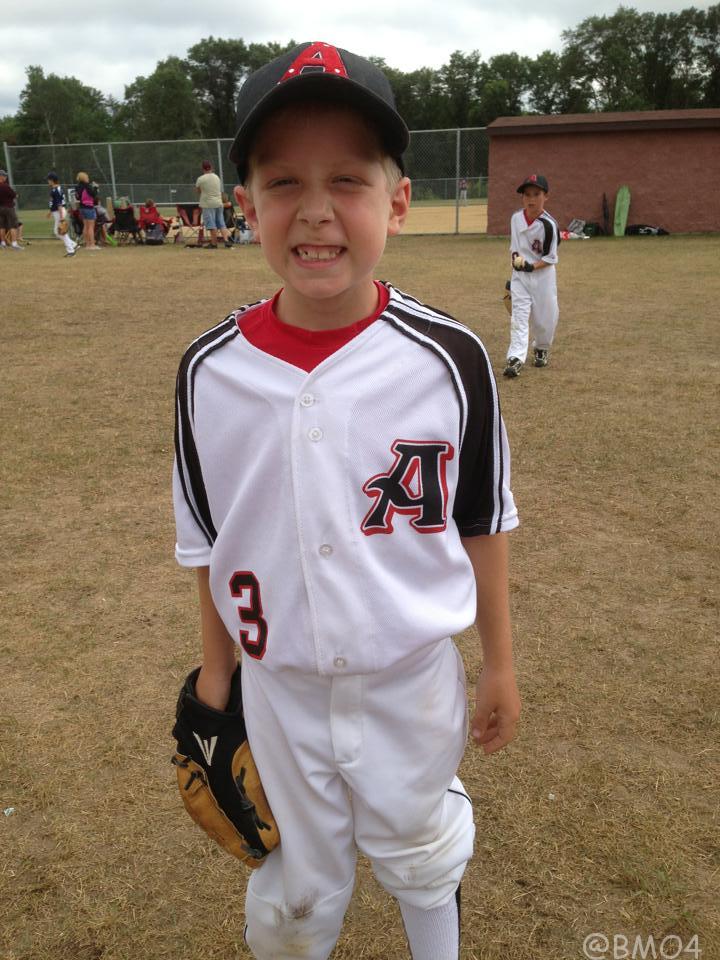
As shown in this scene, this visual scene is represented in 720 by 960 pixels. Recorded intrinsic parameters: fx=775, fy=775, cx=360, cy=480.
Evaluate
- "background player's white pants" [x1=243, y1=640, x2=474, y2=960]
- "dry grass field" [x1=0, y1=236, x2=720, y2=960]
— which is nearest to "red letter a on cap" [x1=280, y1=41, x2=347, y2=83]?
"background player's white pants" [x1=243, y1=640, x2=474, y2=960]

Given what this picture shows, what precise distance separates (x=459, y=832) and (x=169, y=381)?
5.84 meters

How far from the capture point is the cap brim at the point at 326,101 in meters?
1.18

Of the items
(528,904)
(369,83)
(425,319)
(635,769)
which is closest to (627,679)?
(635,769)

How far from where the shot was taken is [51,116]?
76.8 metres

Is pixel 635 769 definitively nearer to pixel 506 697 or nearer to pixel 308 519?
pixel 506 697

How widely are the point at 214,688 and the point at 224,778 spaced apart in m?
0.18

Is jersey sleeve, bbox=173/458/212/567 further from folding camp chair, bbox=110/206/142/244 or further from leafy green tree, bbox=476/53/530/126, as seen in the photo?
leafy green tree, bbox=476/53/530/126

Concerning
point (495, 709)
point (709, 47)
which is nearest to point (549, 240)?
point (495, 709)

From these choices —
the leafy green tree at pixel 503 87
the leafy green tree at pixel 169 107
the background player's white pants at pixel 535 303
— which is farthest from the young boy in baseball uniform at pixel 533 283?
the leafy green tree at pixel 169 107

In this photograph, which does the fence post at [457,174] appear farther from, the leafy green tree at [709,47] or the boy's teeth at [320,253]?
the leafy green tree at [709,47]

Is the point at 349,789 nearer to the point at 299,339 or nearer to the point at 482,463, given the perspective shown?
the point at 482,463

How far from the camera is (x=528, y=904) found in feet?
6.84

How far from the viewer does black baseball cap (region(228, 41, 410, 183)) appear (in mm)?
1185

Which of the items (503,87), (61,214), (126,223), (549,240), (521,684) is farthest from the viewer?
(503,87)
